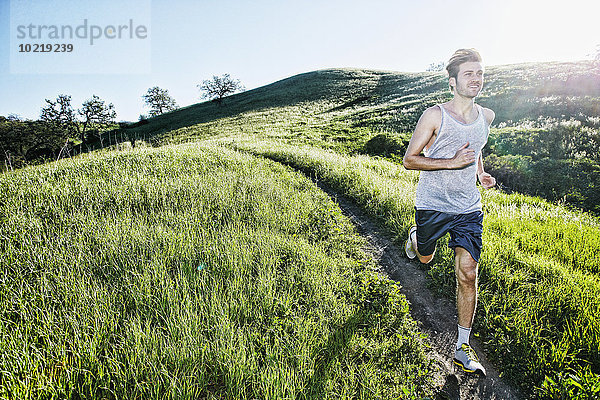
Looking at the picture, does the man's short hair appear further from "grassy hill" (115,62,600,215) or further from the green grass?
"grassy hill" (115,62,600,215)

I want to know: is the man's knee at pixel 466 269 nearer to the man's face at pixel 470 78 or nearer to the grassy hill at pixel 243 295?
the grassy hill at pixel 243 295

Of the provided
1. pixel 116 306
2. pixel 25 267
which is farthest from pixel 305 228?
pixel 25 267

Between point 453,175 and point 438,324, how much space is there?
6.12 ft

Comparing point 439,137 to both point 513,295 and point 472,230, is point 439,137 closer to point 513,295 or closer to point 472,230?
point 472,230

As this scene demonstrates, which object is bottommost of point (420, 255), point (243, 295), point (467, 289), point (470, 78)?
point (243, 295)

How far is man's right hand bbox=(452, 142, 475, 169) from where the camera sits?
9.85 feet

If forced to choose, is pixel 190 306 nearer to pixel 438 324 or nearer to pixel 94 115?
pixel 438 324

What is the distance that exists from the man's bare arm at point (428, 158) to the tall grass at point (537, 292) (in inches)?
75.6

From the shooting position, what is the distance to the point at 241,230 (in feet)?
16.9

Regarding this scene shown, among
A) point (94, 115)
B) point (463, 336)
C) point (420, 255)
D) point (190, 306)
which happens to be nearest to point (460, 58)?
point (420, 255)

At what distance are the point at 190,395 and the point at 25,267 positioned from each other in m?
3.04

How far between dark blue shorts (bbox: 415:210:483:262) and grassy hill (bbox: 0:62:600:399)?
823 mm

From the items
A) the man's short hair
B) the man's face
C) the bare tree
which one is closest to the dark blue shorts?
the man's face

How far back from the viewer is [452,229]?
3365 millimetres
